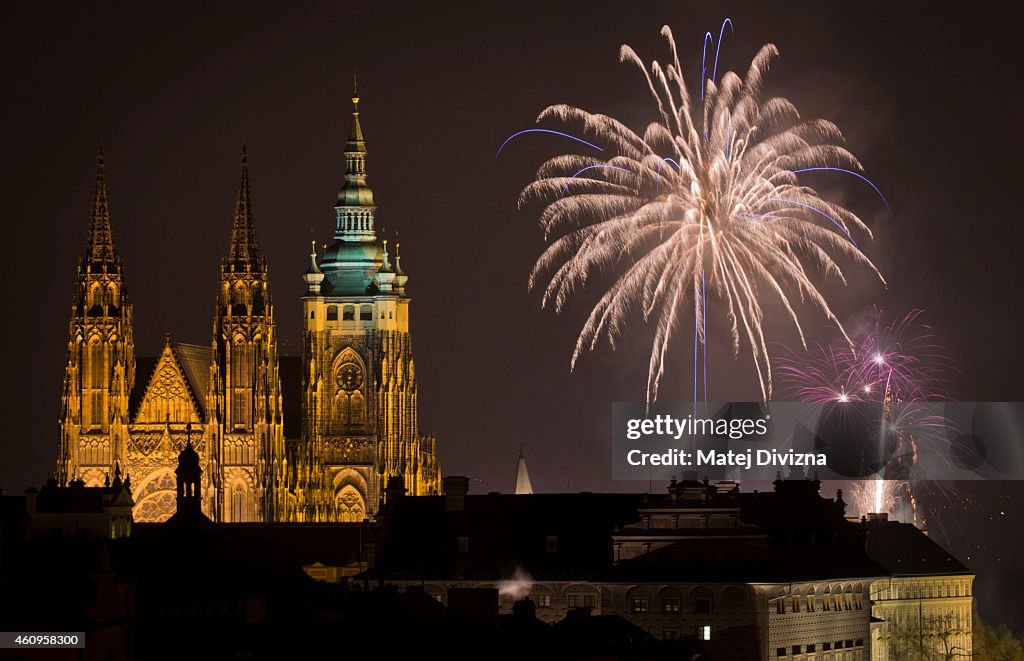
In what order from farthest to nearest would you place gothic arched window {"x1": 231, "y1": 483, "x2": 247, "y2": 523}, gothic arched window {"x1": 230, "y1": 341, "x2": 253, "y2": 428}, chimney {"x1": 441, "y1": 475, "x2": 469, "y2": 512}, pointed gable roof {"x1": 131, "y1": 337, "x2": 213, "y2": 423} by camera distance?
pointed gable roof {"x1": 131, "y1": 337, "x2": 213, "y2": 423}, gothic arched window {"x1": 230, "y1": 341, "x2": 253, "y2": 428}, gothic arched window {"x1": 231, "y1": 483, "x2": 247, "y2": 523}, chimney {"x1": 441, "y1": 475, "x2": 469, "y2": 512}

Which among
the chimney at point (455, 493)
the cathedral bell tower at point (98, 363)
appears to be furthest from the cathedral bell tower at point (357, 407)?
the chimney at point (455, 493)

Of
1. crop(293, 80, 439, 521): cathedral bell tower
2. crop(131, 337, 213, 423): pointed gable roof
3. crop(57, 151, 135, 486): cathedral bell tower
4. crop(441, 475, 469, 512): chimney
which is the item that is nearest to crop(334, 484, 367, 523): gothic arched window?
crop(293, 80, 439, 521): cathedral bell tower

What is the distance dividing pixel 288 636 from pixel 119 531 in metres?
67.9

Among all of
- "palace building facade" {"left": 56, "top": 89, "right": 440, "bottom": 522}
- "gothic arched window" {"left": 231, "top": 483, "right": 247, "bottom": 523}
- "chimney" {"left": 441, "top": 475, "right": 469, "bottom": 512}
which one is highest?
"palace building facade" {"left": 56, "top": 89, "right": 440, "bottom": 522}

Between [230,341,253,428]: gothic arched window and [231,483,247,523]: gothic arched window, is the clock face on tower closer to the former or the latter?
[230,341,253,428]: gothic arched window

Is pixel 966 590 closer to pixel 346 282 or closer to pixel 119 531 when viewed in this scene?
pixel 119 531

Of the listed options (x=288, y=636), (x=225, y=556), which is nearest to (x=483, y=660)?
(x=288, y=636)

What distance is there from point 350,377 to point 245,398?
650cm

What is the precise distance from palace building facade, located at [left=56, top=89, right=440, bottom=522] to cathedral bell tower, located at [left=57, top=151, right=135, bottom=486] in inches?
2.7

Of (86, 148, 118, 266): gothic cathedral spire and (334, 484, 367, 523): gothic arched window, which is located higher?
(86, 148, 118, 266): gothic cathedral spire

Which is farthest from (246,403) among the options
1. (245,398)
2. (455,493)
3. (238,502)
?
(455,493)

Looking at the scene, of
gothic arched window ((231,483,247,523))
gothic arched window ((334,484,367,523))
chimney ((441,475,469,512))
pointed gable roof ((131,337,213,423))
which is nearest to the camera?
chimney ((441,475,469,512))

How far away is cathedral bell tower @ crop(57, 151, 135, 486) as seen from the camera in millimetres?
166125

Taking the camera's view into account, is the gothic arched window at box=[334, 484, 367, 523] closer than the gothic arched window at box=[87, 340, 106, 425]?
No
